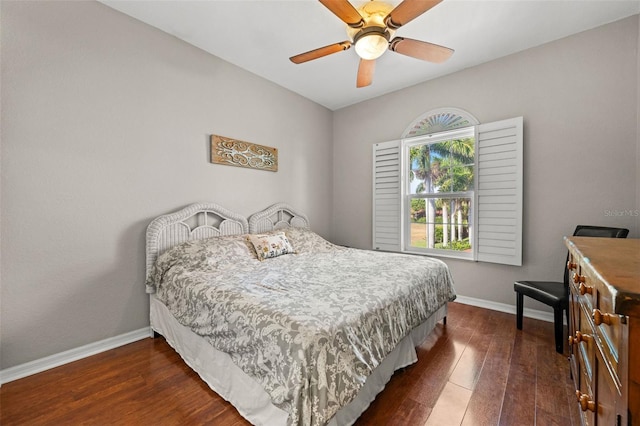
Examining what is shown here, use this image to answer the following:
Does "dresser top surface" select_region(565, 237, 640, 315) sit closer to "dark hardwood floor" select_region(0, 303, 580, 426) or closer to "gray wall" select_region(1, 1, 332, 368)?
"dark hardwood floor" select_region(0, 303, 580, 426)

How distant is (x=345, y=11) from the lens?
67.1 inches

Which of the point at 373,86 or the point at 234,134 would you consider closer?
the point at 234,134

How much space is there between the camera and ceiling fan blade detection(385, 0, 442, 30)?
1.58m

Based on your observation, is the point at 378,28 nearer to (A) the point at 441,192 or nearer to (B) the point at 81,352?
(A) the point at 441,192

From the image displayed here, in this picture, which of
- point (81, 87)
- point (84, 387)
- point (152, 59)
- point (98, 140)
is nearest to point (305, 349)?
point (84, 387)

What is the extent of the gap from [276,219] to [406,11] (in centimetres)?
258

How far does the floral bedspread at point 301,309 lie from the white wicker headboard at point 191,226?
197 mm

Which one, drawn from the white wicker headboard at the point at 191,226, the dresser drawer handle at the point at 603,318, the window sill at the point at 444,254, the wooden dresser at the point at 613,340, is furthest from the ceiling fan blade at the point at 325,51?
the window sill at the point at 444,254

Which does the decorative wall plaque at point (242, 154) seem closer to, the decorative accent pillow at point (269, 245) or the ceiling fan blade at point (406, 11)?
the decorative accent pillow at point (269, 245)

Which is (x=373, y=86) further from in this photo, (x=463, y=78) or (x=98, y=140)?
(x=98, y=140)

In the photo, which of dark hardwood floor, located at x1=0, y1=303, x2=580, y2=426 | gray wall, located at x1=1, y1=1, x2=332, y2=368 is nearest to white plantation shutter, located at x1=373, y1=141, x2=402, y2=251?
dark hardwood floor, located at x1=0, y1=303, x2=580, y2=426

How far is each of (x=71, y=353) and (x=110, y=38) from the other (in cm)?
256

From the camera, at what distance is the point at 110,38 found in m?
2.20

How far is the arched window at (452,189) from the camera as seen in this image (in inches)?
111
